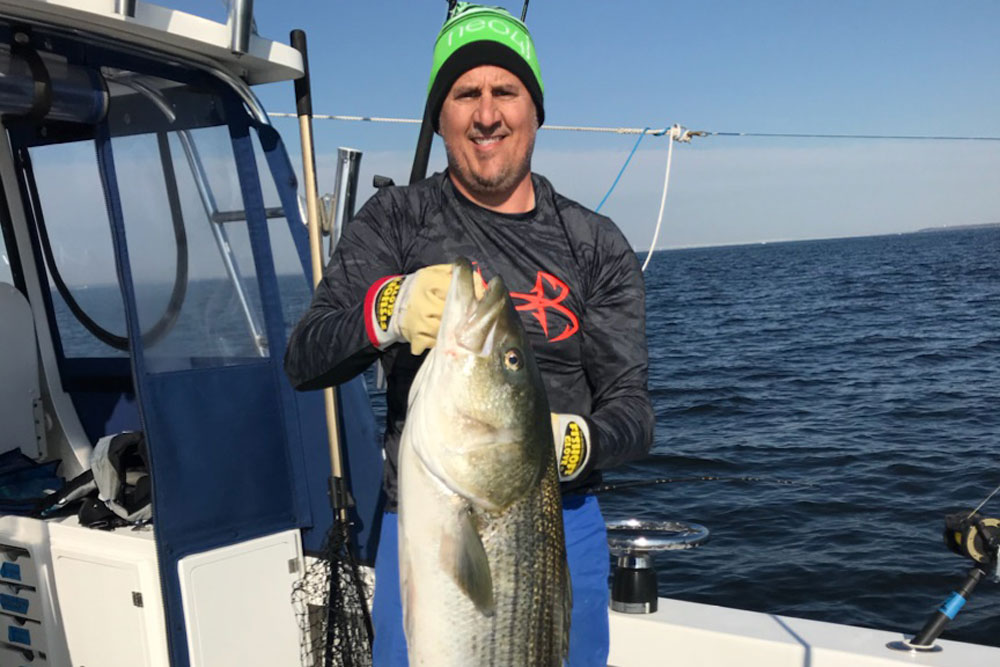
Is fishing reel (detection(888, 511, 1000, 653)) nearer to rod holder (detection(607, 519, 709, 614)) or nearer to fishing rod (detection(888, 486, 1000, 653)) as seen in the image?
fishing rod (detection(888, 486, 1000, 653))

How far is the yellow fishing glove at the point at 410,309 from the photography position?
219 cm

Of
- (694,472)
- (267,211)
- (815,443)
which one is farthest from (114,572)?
(815,443)

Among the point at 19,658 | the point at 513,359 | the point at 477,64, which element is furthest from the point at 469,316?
the point at 19,658

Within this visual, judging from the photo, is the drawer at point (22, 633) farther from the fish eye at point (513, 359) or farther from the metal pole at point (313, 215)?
the fish eye at point (513, 359)

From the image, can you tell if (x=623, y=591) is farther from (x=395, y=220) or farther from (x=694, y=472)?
(x=694, y=472)

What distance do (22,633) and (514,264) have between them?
3.51 meters

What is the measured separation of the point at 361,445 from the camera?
4676 mm

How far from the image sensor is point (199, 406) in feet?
13.9

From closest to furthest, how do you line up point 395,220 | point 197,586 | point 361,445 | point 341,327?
point 341,327, point 395,220, point 197,586, point 361,445

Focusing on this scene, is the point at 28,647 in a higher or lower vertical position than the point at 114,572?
lower

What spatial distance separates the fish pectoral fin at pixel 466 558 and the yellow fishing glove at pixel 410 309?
1.41ft

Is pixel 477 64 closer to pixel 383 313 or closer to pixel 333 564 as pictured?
pixel 383 313

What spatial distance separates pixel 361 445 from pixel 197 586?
101 cm

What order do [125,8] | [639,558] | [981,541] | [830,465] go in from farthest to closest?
[830,465] < [639,558] < [125,8] < [981,541]
